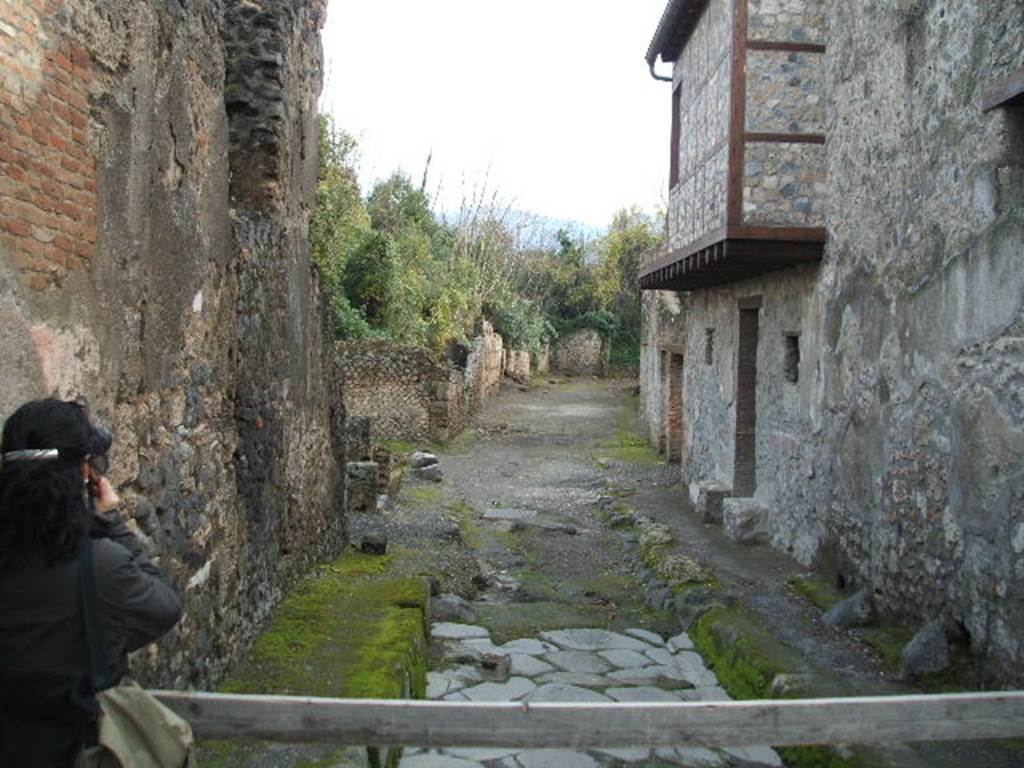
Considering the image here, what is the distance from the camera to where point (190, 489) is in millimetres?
4359

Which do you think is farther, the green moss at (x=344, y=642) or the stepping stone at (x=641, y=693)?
the stepping stone at (x=641, y=693)

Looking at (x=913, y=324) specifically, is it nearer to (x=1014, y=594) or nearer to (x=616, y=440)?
(x=1014, y=594)

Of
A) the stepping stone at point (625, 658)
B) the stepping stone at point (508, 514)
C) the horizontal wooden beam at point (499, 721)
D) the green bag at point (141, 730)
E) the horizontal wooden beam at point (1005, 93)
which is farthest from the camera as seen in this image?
the stepping stone at point (508, 514)

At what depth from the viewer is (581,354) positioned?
38.3 meters

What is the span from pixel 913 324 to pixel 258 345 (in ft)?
13.6

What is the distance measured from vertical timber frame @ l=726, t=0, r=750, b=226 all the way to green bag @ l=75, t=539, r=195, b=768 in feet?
22.3

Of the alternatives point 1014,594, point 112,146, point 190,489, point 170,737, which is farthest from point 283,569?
point 1014,594

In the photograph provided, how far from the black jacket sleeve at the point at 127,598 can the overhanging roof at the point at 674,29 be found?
9.36 metres

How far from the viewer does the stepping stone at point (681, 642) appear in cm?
702

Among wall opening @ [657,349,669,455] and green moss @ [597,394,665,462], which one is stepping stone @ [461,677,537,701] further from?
wall opening @ [657,349,669,455]

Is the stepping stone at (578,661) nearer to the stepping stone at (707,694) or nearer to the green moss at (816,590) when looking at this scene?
the stepping stone at (707,694)

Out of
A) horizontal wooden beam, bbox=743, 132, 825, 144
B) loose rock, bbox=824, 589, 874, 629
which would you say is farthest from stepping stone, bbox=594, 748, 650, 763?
horizontal wooden beam, bbox=743, 132, 825, 144

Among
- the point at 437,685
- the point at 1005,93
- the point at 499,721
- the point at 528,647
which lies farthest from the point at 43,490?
the point at 528,647

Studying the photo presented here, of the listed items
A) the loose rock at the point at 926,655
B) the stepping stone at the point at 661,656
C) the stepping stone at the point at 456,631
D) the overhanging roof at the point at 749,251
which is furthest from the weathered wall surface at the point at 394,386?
the loose rock at the point at 926,655
